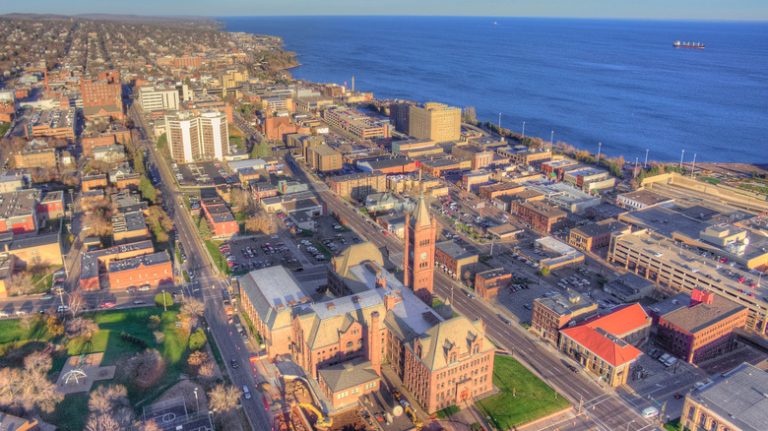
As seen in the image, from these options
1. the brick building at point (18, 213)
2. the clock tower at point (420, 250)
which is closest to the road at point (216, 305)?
the clock tower at point (420, 250)

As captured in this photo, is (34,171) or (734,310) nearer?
(734,310)

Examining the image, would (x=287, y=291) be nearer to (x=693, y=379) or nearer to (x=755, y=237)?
(x=693, y=379)

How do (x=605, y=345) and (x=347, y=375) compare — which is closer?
(x=347, y=375)

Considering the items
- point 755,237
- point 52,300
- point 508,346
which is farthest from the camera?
point 755,237

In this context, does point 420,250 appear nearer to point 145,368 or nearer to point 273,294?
point 273,294

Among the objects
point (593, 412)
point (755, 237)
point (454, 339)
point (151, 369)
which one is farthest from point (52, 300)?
point (755, 237)

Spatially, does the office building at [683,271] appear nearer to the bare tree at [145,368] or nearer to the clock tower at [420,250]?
the clock tower at [420,250]

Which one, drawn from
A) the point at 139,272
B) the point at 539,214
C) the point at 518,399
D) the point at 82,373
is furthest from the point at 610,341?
the point at 139,272
